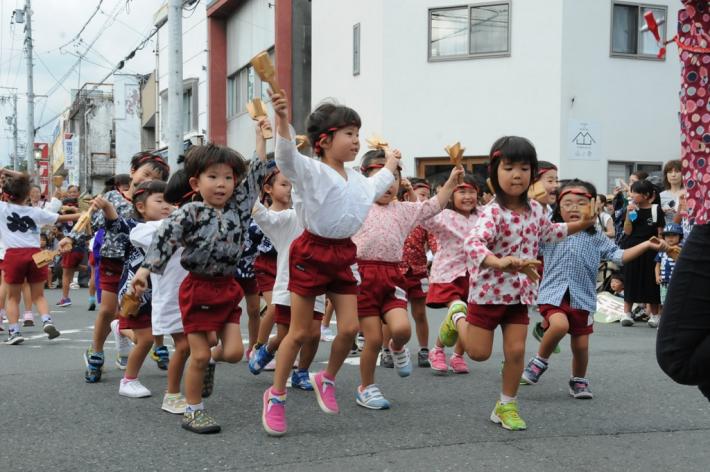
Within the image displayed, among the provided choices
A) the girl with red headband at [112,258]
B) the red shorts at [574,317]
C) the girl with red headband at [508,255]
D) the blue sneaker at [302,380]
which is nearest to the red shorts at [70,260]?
the girl with red headband at [112,258]

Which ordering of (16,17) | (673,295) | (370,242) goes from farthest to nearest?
(16,17), (370,242), (673,295)

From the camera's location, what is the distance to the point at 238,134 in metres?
27.4

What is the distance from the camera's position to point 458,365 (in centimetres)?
671

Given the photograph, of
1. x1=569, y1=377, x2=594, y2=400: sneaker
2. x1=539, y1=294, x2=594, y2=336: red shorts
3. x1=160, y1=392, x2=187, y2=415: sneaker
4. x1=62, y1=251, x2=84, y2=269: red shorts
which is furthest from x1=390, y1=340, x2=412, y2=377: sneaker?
x1=62, y1=251, x2=84, y2=269: red shorts

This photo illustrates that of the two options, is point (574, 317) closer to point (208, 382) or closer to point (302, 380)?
point (302, 380)

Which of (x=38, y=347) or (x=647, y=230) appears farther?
(x=647, y=230)

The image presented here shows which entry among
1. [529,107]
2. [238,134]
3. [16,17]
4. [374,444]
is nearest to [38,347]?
[374,444]

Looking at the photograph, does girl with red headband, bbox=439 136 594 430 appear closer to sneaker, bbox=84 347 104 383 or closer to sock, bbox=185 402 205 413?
sock, bbox=185 402 205 413

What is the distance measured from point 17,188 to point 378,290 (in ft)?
17.6

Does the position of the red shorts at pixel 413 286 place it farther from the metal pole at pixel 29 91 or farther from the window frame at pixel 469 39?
the metal pole at pixel 29 91

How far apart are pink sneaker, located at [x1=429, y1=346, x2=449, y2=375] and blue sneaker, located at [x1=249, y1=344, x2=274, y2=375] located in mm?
1381

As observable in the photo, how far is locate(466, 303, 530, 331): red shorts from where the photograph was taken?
4.81m

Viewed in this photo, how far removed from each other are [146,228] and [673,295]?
3.57 meters

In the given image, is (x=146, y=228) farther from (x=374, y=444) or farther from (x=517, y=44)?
(x=517, y=44)
